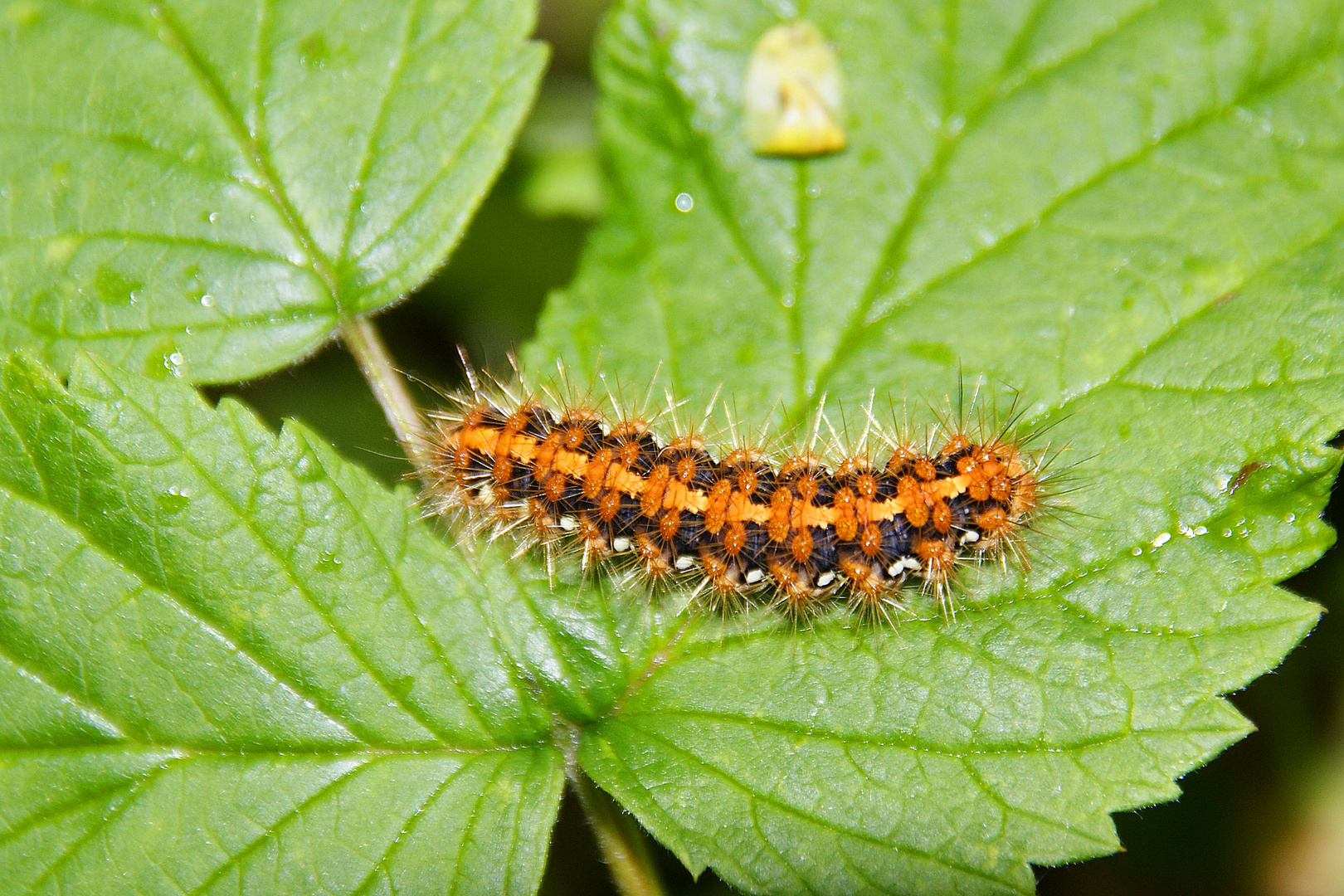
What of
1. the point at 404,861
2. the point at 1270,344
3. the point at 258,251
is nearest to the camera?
the point at 404,861

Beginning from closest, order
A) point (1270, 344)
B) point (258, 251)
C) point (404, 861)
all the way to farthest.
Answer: point (404, 861), point (1270, 344), point (258, 251)

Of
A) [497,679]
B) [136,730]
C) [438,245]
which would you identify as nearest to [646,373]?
[438,245]

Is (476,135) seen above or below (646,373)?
above

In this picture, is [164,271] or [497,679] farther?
[164,271]

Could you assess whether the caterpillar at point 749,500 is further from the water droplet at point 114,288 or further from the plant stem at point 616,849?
the water droplet at point 114,288

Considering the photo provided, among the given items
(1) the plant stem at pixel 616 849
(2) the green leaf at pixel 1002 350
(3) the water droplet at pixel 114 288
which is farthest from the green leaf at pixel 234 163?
(1) the plant stem at pixel 616 849

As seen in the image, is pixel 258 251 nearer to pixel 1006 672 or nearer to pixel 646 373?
pixel 646 373
